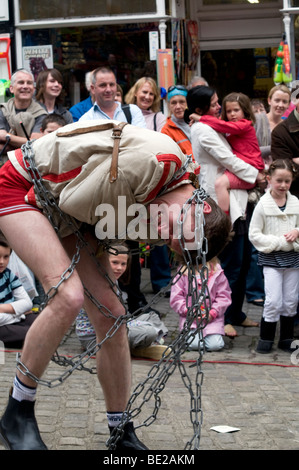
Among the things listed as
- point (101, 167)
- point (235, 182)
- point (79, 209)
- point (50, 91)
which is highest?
point (50, 91)

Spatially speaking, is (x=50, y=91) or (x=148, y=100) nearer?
(x=50, y=91)

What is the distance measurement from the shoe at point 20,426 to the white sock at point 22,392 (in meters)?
0.02

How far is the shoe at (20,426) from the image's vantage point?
384cm

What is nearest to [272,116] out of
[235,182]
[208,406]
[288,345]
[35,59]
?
[235,182]

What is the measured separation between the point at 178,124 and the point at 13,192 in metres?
4.39

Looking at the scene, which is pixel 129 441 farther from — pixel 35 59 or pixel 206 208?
pixel 35 59

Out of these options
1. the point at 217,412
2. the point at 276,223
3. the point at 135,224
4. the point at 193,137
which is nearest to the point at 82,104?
the point at 193,137

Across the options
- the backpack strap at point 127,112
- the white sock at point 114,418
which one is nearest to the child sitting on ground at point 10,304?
the backpack strap at point 127,112

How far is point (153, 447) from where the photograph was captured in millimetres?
4234

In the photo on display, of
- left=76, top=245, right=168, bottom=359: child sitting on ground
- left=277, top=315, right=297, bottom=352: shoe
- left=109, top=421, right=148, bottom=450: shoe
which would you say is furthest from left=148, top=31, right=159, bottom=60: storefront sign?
left=109, top=421, right=148, bottom=450: shoe

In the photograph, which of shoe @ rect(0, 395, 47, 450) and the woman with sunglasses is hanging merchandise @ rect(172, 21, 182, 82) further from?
shoe @ rect(0, 395, 47, 450)

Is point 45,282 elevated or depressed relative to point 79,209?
depressed

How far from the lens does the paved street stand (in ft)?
14.2

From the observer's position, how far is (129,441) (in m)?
4.12
